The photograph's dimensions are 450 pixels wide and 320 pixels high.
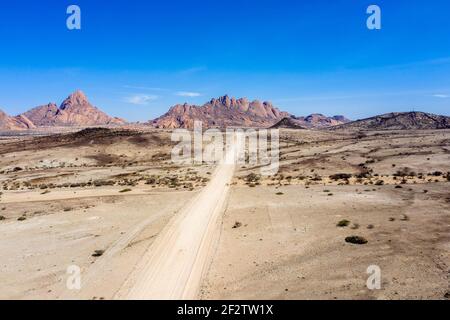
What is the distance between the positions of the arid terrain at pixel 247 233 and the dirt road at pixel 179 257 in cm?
15

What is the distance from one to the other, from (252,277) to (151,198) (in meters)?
25.7

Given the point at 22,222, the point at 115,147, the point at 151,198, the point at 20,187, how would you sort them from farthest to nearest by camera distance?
the point at 115,147
the point at 20,187
the point at 151,198
the point at 22,222

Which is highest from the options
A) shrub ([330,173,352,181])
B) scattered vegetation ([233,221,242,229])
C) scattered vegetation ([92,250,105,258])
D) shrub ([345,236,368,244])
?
shrub ([330,173,352,181])

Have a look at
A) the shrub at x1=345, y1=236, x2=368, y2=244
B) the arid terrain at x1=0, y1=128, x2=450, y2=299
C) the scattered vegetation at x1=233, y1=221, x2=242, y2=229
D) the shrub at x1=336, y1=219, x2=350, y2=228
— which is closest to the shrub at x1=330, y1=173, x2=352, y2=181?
the arid terrain at x1=0, y1=128, x2=450, y2=299

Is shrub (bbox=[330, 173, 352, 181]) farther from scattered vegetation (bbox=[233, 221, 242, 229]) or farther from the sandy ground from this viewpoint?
scattered vegetation (bbox=[233, 221, 242, 229])

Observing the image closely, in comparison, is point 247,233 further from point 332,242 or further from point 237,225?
point 332,242

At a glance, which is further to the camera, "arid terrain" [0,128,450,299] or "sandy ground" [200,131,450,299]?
"arid terrain" [0,128,450,299]

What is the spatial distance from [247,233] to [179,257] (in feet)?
22.8

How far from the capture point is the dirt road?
62.5 feet

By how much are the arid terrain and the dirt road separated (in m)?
0.15

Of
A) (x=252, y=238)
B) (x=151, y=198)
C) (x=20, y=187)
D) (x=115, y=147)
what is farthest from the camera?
(x=115, y=147)
